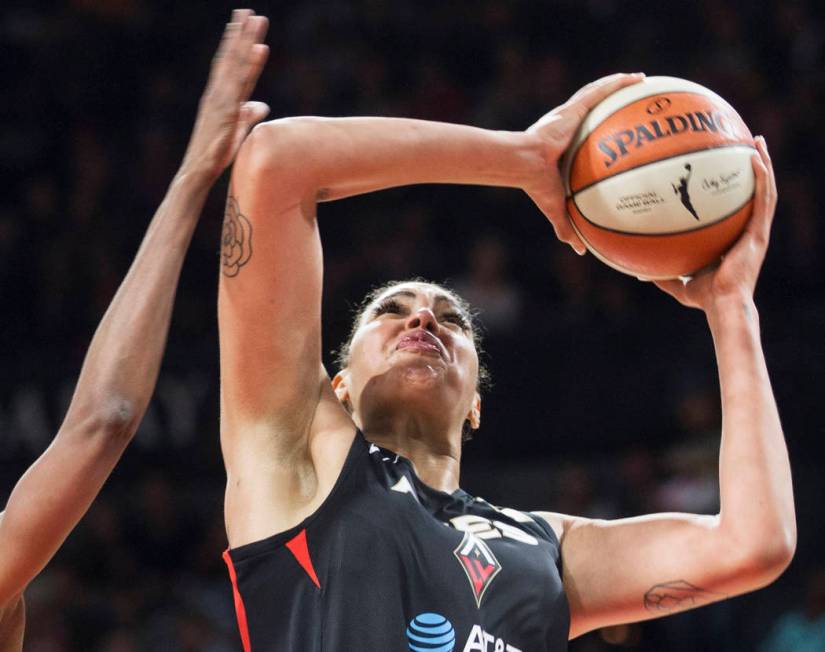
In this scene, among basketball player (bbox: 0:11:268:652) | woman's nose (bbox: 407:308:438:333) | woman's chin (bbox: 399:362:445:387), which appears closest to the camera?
basketball player (bbox: 0:11:268:652)

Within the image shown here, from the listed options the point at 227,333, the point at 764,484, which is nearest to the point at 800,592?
the point at 764,484

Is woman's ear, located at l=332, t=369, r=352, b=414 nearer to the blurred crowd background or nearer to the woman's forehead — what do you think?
the woman's forehead

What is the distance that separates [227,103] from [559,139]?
0.87 metres

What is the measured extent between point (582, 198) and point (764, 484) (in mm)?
856

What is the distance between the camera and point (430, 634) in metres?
2.90

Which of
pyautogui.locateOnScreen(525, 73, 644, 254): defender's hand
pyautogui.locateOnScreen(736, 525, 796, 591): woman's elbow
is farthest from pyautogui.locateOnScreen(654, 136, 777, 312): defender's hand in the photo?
pyautogui.locateOnScreen(736, 525, 796, 591): woman's elbow

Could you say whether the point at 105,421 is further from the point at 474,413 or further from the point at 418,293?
the point at 474,413

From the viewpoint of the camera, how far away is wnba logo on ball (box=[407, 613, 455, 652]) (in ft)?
9.46

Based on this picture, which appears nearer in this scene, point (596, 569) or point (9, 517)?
point (9, 517)

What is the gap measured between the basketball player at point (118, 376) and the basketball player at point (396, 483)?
0.11m

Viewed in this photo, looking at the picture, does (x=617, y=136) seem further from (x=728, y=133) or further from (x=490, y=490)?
(x=490, y=490)

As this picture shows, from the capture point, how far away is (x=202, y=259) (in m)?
9.05

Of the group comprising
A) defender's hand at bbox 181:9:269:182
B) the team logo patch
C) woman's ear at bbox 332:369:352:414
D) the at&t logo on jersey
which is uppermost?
defender's hand at bbox 181:9:269:182

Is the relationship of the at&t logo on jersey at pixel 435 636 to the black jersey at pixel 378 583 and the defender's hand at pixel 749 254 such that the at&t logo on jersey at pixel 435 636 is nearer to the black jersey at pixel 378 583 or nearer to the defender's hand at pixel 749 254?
the black jersey at pixel 378 583
